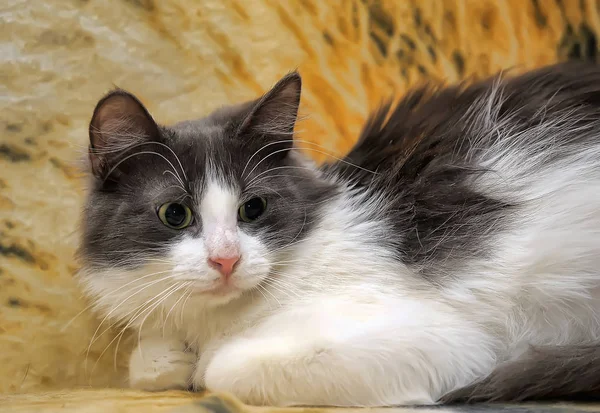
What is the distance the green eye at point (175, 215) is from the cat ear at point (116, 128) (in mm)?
165

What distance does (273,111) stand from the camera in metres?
1.49

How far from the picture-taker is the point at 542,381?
1.21 metres

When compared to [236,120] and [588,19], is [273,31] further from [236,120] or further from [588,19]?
[588,19]

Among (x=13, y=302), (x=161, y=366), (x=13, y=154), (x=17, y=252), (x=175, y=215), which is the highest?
(x=13, y=154)

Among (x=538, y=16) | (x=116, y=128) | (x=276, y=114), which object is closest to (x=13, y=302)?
(x=116, y=128)

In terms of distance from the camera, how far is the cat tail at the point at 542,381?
1.20 m

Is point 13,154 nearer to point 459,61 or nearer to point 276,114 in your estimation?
point 276,114

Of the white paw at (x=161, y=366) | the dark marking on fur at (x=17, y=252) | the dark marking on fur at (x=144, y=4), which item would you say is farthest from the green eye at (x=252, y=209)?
the dark marking on fur at (x=144, y=4)

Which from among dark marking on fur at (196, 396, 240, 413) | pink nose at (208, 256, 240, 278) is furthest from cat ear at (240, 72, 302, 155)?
dark marking on fur at (196, 396, 240, 413)

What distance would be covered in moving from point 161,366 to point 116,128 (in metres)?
0.55

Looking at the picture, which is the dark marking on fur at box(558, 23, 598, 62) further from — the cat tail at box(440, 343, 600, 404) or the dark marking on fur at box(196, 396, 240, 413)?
the dark marking on fur at box(196, 396, 240, 413)

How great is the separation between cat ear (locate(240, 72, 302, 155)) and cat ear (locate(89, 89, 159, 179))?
22cm

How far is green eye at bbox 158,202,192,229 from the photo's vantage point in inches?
53.7

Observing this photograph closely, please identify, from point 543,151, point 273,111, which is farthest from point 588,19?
point 273,111
